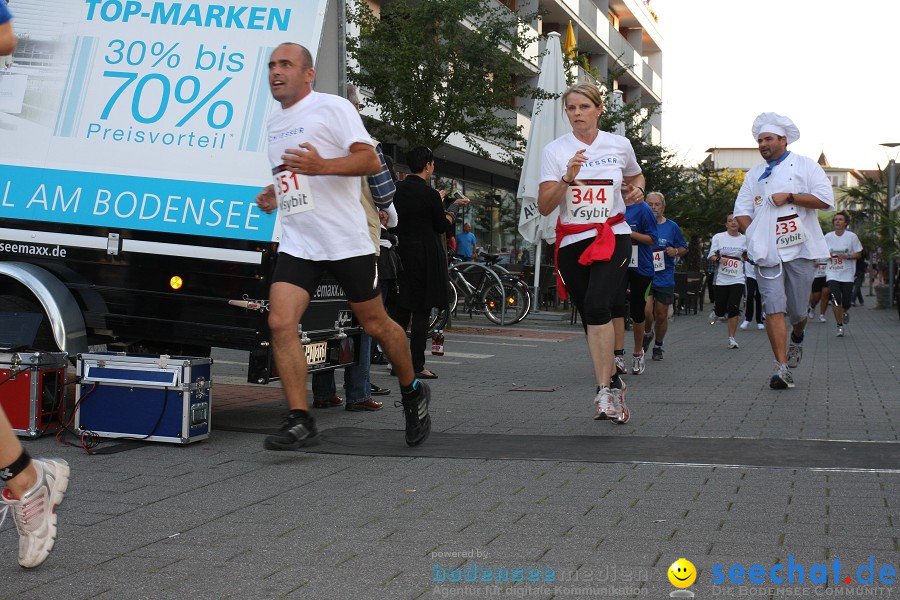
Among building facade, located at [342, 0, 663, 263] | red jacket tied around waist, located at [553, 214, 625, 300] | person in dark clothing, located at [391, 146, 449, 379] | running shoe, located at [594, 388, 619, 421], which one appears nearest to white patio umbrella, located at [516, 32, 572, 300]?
building facade, located at [342, 0, 663, 263]

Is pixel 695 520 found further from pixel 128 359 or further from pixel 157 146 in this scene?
pixel 157 146

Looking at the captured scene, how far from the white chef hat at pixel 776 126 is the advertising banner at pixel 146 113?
4.17m

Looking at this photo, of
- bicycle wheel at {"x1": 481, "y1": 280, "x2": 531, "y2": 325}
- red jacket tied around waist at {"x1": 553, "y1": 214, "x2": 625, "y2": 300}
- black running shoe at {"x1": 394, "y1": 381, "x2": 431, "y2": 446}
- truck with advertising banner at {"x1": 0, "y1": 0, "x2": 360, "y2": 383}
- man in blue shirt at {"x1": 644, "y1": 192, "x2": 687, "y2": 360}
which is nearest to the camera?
black running shoe at {"x1": 394, "y1": 381, "x2": 431, "y2": 446}

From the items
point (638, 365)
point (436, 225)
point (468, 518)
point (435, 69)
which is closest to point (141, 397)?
point (468, 518)

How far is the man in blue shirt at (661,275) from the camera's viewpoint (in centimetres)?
1243

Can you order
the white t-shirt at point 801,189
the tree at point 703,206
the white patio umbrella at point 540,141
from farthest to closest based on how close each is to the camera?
the tree at point 703,206 < the white patio umbrella at point 540,141 < the white t-shirt at point 801,189

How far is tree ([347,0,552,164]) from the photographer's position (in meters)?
18.6

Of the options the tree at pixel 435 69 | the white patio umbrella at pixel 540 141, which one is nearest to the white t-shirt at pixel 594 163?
the white patio umbrella at pixel 540 141

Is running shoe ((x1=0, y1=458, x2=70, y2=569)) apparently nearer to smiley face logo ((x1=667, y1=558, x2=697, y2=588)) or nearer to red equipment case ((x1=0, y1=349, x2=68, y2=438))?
smiley face logo ((x1=667, y1=558, x2=697, y2=588))

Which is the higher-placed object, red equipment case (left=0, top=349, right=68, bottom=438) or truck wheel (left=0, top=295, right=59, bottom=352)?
truck wheel (left=0, top=295, right=59, bottom=352)

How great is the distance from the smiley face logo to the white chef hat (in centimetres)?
631

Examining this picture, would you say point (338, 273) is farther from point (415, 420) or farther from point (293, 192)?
point (415, 420)

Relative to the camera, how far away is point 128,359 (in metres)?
6.43

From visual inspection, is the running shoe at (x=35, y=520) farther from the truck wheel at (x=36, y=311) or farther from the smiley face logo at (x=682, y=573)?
the truck wheel at (x=36, y=311)
